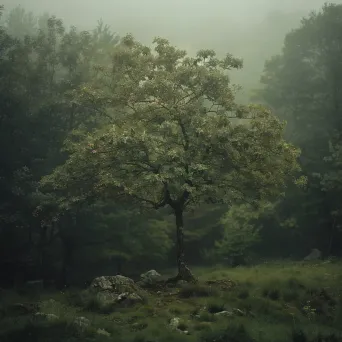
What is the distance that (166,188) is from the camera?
76.2ft

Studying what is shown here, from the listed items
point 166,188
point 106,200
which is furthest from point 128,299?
point 106,200

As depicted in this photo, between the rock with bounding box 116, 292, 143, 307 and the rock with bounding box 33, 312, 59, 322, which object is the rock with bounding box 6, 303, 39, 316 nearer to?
the rock with bounding box 33, 312, 59, 322

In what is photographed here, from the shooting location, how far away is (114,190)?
76.6 feet

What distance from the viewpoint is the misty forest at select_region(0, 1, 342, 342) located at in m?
16.4

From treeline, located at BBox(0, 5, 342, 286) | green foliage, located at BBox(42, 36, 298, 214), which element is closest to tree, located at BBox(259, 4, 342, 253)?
treeline, located at BBox(0, 5, 342, 286)

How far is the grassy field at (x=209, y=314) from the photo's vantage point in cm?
1304

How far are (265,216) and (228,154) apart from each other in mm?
21709

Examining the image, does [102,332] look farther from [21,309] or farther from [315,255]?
[315,255]

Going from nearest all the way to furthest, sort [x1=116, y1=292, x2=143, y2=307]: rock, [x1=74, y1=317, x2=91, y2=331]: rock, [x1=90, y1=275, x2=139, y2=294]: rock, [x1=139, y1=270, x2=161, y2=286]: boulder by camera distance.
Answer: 1. [x1=74, y1=317, x2=91, y2=331]: rock
2. [x1=116, y1=292, x2=143, y2=307]: rock
3. [x1=90, y1=275, x2=139, y2=294]: rock
4. [x1=139, y1=270, x2=161, y2=286]: boulder

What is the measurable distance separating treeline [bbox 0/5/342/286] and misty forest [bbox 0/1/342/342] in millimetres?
141

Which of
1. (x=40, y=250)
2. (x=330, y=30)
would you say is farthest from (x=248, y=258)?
(x=330, y=30)

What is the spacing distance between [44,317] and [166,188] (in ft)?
35.2

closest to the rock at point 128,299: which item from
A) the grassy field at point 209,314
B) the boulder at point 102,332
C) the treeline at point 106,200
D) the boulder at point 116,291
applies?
the boulder at point 116,291

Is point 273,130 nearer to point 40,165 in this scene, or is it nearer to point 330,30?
point 40,165
